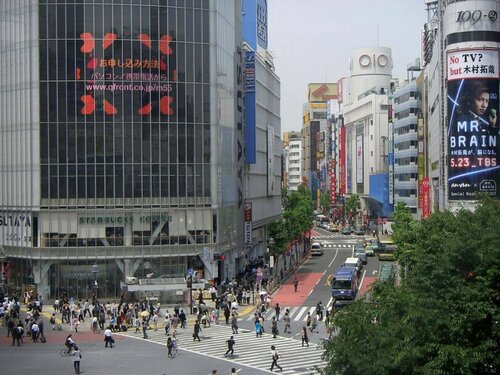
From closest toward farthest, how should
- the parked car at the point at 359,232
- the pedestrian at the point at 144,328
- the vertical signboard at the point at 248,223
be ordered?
the pedestrian at the point at 144,328 < the vertical signboard at the point at 248,223 < the parked car at the point at 359,232

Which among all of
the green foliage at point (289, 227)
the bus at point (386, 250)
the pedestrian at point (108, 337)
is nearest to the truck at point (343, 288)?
the pedestrian at point (108, 337)

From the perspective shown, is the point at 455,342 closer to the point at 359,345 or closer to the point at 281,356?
the point at 359,345

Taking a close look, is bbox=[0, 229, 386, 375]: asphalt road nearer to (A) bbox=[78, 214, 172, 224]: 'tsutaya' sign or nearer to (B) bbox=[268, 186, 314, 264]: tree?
(A) bbox=[78, 214, 172, 224]: 'tsutaya' sign

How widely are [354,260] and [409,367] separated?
203ft

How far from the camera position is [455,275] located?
32.4 metres

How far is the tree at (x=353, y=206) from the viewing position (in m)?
183

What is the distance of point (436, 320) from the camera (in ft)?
99.7

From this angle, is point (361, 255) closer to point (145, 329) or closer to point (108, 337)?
point (145, 329)

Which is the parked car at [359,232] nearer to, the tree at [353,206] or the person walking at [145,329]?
the tree at [353,206]

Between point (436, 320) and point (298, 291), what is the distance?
52.4m

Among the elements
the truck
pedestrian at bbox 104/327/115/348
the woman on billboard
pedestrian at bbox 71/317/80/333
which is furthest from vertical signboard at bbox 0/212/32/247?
the woman on billboard

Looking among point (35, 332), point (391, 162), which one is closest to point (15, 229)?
point (35, 332)

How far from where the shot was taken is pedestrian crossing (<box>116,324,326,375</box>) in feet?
161

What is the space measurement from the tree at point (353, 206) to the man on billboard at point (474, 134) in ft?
294
